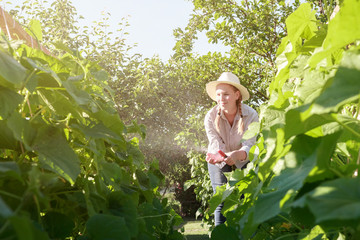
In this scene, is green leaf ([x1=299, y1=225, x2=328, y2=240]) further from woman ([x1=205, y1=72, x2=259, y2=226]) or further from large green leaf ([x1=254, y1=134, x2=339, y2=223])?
woman ([x1=205, y1=72, x2=259, y2=226])

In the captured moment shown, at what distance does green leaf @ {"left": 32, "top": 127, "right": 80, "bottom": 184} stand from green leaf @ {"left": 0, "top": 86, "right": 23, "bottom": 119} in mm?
68

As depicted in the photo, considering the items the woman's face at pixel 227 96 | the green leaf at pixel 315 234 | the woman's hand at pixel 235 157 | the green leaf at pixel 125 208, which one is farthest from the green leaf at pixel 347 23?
the woman's face at pixel 227 96

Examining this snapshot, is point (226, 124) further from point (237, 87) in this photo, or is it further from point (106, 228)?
point (106, 228)

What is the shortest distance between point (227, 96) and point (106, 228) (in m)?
3.32

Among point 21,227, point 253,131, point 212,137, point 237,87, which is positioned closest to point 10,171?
point 21,227

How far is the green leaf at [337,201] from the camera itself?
1.12ft

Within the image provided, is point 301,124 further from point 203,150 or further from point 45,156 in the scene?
point 203,150

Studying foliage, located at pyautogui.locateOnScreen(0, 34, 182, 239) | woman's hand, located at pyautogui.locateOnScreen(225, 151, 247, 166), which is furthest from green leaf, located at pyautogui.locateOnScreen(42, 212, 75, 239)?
woman's hand, located at pyautogui.locateOnScreen(225, 151, 247, 166)

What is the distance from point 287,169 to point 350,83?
0.61 ft

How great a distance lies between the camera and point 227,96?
3.85 m

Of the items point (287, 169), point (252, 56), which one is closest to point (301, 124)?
point (287, 169)

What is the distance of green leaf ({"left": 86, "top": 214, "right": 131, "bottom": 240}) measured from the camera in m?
0.60

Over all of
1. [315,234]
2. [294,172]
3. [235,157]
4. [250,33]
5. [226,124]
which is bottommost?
[315,234]

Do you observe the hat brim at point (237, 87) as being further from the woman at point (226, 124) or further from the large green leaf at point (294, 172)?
the large green leaf at point (294, 172)
